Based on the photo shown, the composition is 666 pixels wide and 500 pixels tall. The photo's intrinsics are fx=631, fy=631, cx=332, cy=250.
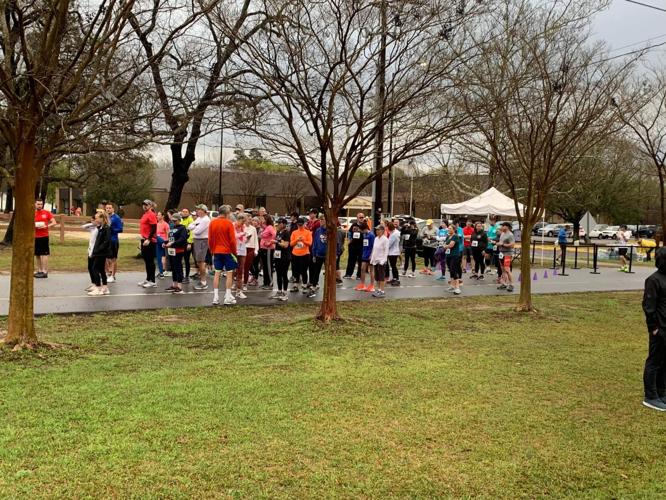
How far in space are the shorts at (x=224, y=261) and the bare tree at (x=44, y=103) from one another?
14.1 ft

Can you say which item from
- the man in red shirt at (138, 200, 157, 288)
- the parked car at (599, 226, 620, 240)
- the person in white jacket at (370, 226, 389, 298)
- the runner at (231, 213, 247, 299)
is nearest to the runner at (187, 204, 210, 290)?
the runner at (231, 213, 247, 299)

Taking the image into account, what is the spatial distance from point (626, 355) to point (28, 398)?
7.40m

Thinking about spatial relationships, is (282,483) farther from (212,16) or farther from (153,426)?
(212,16)

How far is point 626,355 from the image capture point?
8.67 m

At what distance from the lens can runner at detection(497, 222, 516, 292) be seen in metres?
15.7

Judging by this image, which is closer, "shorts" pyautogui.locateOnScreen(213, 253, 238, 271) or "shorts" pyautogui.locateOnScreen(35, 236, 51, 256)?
"shorts" pyautogui.locateOnScreen(213, 253, 238, 271)

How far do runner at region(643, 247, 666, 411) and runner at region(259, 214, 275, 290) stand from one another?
8.86m

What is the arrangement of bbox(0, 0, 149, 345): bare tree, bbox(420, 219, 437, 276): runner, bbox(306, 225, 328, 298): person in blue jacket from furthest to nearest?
1. bbox(420, 219, 437, 276): runner
2. bbox(306, 225, 328, 298): person in blue jacket
3. bbox(0, 0, 149, 345): bare tree

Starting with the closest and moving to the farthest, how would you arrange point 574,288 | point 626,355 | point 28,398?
point 28,398, point 626,355, point 574,288

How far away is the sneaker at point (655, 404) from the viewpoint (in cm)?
607

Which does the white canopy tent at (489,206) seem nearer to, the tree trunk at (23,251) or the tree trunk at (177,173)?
the tree trunk at (177,173)

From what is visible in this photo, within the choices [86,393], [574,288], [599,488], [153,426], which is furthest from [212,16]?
[574,288]

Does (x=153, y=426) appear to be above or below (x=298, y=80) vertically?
below

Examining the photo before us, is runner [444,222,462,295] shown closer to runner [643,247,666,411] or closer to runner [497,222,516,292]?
runner [497,222,516,292]
